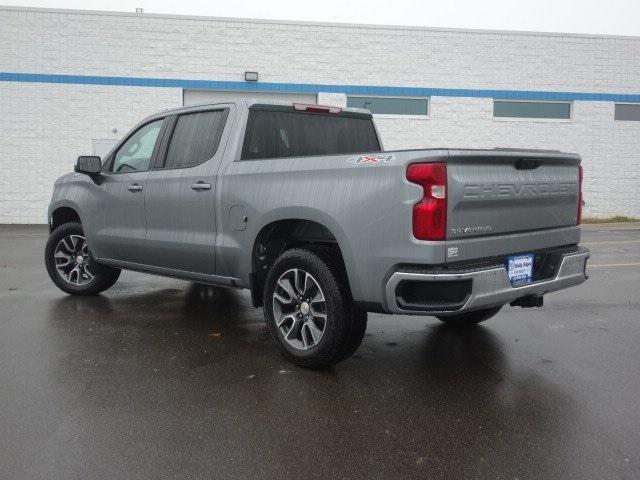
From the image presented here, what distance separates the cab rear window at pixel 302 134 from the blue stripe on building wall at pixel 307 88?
13019 mm

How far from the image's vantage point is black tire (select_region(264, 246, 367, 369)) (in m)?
4.25

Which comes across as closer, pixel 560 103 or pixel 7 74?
pixel 7 74

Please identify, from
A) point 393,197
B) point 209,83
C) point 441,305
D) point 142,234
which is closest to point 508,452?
point 441,305

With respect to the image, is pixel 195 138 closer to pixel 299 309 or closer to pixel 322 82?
pixel 299 309

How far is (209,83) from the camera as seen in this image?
18.4 meters

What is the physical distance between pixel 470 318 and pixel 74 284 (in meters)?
4.31

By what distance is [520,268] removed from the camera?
4.31 m

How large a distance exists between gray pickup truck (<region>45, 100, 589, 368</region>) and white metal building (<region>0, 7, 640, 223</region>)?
12627 mm

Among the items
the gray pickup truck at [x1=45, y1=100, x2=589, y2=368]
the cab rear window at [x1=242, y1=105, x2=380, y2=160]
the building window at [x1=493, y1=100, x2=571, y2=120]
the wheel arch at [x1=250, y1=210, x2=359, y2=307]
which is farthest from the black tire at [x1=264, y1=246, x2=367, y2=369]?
the building window at [x1=493, y1=100, x2=571, y2=120]

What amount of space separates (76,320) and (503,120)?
16317mm

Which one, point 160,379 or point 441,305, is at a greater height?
point 441,305

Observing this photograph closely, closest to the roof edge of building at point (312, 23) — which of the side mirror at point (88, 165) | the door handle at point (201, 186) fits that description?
the side mirror at point (88, 165)

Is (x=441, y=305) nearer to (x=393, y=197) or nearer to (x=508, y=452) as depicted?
(x=393, y=197)

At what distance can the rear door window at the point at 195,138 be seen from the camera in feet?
17.8
